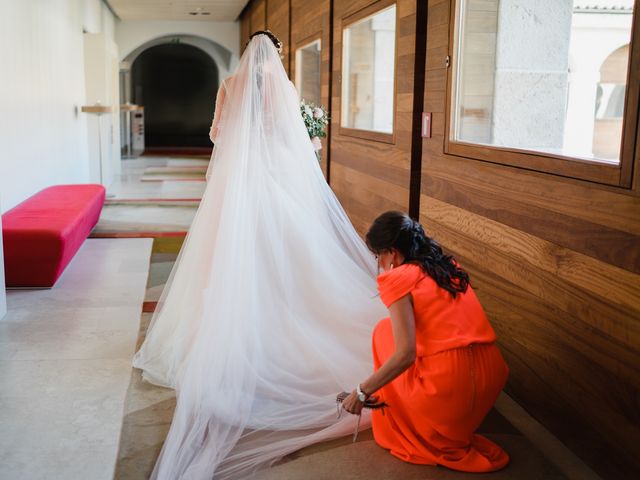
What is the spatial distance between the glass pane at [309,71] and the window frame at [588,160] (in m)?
4.22

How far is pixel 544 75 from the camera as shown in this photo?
3635 mm

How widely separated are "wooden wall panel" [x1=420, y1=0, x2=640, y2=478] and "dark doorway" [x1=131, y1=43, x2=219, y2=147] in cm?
2275

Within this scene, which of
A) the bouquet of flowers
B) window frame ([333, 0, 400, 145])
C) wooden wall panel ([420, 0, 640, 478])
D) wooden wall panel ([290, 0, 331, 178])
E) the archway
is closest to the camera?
wooden wall panel ([420, 0, 640, 478])

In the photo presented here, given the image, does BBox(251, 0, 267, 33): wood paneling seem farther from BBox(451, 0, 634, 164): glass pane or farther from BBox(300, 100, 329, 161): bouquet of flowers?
BBox(451, 0, 634, 164): glass pane

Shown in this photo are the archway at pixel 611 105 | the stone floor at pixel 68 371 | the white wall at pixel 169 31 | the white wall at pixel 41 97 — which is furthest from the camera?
the white wall at pixel 169 31

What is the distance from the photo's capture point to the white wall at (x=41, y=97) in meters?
6.06

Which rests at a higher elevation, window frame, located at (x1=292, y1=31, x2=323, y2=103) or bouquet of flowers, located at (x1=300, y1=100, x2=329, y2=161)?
window frame, located at (x1=292, y1=31, x2=323, y2=103)

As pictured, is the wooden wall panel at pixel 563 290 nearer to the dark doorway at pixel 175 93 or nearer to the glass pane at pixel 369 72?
the glass pane at pixel 369 72

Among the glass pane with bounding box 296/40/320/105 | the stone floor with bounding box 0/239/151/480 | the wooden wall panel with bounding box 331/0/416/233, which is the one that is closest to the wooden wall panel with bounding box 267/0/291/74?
the glass pane with bounding box 296/40/320/105

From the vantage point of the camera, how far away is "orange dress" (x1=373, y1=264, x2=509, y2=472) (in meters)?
2.62

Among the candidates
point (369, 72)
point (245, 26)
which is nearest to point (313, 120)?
point (369, 72)

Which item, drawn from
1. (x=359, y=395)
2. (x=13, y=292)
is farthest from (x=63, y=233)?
(x=359, y=395)

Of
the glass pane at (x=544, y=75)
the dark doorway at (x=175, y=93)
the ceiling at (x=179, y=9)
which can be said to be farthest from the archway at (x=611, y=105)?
the dark doorway at (x=175, y=93)

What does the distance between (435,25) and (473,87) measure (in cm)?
52
